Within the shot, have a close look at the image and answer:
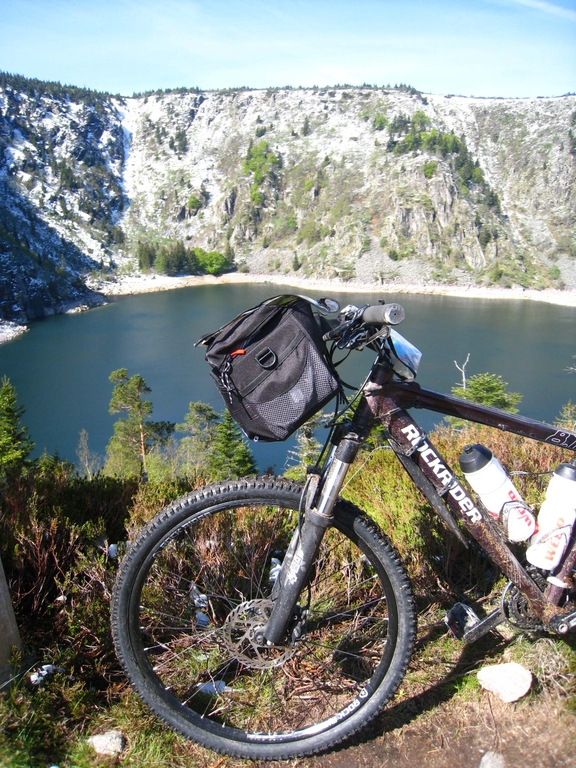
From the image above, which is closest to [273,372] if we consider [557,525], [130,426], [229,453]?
[557,525]

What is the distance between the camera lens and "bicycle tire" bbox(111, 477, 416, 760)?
1838 millimetres

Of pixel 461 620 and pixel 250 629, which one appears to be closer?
pixel 250 629

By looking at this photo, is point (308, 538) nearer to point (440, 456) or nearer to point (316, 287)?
point (440, 456)

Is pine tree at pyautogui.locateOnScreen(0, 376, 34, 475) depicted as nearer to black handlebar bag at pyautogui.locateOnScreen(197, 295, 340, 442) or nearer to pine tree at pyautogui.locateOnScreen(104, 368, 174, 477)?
pine tree at pyautogui.locateOnScreen(104, 368, 174, 477)

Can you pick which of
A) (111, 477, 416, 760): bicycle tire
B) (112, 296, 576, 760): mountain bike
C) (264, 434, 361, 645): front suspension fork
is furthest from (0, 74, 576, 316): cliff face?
(264, 434, 361, 645): front suspension fork

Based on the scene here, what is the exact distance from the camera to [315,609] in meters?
2.37

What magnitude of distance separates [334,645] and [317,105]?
163 m

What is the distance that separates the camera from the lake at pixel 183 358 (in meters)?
39.2

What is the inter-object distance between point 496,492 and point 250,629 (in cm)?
103

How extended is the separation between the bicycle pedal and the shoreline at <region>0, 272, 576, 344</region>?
255 ft

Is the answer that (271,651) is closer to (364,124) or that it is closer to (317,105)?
(364,124)

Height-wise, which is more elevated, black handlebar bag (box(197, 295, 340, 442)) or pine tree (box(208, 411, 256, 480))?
black handlebar bag (box(197, 295, 340, 442))

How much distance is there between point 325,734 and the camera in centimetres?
190

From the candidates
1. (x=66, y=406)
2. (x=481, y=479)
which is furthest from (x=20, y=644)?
(x=66, y=406)
